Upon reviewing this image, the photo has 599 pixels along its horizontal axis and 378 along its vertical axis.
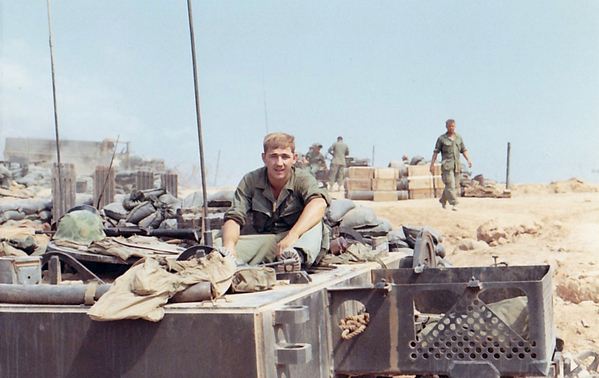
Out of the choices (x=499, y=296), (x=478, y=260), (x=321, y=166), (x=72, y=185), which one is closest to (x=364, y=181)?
(x=321, y=166)

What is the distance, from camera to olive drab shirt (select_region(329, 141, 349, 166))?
21.4m

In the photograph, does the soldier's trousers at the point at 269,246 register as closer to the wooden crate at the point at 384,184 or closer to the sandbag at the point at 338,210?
the sandbag at the point at 338,210

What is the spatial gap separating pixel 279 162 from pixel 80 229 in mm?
1836

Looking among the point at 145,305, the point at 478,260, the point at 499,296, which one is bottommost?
the point at 478,260

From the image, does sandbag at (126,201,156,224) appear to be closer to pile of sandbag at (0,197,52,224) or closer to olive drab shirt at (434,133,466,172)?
pile of sandbag at (0,197,52,224)

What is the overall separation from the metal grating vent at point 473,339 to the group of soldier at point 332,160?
58.7ft

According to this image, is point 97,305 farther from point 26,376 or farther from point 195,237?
point 195,237

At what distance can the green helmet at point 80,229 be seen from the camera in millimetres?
5312

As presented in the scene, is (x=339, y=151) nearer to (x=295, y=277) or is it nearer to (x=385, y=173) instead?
(x=385, y=173)

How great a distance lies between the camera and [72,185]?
14266 millimetres

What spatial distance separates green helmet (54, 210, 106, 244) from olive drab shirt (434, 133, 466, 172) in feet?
29.2

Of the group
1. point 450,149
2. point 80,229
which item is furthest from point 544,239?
point 80,229

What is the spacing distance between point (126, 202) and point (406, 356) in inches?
355

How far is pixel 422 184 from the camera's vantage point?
18281 mm
